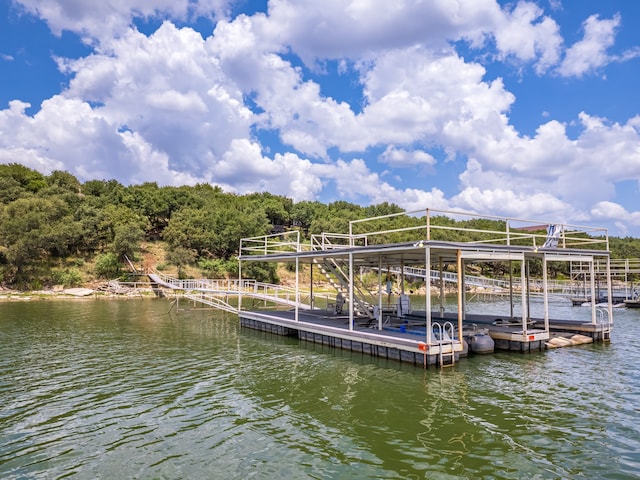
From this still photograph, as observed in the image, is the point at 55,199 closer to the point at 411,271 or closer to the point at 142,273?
the point at 142,273

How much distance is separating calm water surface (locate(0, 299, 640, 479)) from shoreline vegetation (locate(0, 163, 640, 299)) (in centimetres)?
2656

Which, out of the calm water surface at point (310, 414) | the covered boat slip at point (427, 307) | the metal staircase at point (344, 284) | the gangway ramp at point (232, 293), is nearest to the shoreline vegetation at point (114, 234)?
the gangway ramp at point (232, 293)

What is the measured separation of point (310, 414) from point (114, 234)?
59871 millimetres

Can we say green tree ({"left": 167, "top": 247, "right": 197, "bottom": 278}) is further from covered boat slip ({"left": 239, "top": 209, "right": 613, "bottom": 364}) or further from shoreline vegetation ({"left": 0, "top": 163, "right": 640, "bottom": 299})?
covered boat slip ({"left": 239, "top": 209, "right": 613, "bottom": 364})

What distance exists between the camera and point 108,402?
12023 millimetres

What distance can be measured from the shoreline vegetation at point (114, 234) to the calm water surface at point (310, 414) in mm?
26563

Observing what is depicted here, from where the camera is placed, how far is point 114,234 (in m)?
63.0

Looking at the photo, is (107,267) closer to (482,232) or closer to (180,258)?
→ (180,258)

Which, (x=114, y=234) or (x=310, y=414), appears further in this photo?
(x=114, y=234)

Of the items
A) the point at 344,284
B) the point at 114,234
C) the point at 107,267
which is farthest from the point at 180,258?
the point at 344,284

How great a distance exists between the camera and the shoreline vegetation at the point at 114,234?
51375 millimetres

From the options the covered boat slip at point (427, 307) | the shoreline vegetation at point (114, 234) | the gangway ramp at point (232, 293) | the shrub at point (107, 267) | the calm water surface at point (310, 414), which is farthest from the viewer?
the shrub at point (107, 267)

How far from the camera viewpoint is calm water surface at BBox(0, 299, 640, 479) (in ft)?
27.2

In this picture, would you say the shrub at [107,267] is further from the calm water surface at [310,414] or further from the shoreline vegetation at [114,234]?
the calm water surface at [310,414]
